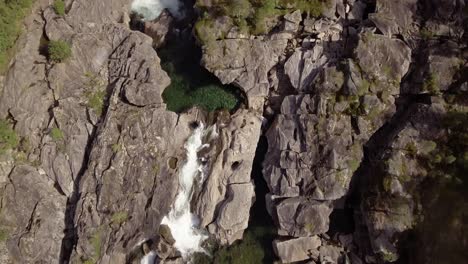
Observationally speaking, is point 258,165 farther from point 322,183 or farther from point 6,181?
point 6,181

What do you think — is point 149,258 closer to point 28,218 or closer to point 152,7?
point 28,218

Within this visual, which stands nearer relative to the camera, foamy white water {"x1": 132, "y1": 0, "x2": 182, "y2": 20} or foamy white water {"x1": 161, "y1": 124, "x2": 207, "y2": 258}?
foamy white water {"x1": 161, "y1": 124, "x2": 207, "y2": 258}

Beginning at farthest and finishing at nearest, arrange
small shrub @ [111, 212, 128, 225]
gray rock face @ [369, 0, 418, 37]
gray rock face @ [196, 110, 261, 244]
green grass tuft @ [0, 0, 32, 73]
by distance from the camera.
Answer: gray rock face @ [196, 110, 261, 244] → small shrub @ [111, 212, 128, 225] → green grass tuft @ [0, 0, 32, 73] → gray rock face @ [369, 0, 418, 37]

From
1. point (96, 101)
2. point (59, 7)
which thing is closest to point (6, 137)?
point (96, 101)

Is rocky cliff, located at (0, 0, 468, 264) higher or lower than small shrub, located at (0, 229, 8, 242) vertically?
higher

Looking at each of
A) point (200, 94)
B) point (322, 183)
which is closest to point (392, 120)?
point (322, 183)

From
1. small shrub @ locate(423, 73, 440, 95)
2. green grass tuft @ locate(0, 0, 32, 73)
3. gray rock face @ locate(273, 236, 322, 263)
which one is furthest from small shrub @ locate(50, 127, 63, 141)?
small shrub @ locate(423, 73, 440, 95)

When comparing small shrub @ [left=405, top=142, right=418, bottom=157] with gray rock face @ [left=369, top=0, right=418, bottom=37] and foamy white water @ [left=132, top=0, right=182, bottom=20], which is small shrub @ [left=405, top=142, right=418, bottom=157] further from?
foamy white water @ [left=132, top=0, right=182, bottom=20]
